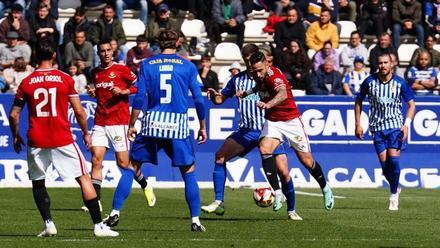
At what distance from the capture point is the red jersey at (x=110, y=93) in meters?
18.2

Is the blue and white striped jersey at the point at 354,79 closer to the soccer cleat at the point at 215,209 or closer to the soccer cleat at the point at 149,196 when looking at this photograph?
the soccer cleat at the point at 149,196

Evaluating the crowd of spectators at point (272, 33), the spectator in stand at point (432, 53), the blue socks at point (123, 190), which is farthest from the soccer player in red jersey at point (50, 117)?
the spectator in stand at point (432, 53)

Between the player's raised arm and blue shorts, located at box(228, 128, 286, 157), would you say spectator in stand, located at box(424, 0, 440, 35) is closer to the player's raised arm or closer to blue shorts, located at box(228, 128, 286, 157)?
blue shorts, located at box(228, 128, 286, 157)

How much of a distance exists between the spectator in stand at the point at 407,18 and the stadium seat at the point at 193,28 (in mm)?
4696

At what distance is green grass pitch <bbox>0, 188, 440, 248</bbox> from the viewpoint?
1365 centimetres

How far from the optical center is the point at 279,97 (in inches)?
645

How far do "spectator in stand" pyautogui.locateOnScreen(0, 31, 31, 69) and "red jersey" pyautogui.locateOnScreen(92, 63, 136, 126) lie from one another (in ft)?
29.5

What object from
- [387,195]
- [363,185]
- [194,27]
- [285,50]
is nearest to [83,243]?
[387,195]

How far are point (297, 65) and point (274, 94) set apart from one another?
11736 mm

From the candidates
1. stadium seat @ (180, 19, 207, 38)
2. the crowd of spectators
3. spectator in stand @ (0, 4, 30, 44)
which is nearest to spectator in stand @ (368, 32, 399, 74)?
the crowd of spectators

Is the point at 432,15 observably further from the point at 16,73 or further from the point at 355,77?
the point at 16,73

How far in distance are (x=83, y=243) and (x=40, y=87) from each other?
5.84 ft

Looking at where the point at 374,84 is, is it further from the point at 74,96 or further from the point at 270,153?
the point at 74,96

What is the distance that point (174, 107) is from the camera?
14.8m
